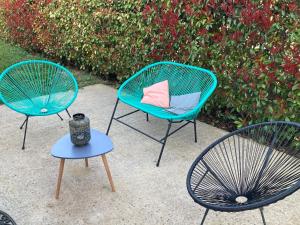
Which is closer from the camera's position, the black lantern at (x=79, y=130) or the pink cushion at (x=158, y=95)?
the black lantern at (x=79, y=130)

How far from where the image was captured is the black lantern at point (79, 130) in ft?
8.57

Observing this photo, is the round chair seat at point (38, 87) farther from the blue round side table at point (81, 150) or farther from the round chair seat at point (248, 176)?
the round chair seat at point (248, 176)

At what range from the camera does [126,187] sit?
2930 mm

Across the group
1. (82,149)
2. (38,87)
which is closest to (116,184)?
(82,149)

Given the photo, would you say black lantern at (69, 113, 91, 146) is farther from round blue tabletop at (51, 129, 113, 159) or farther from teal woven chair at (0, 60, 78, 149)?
teal woven chair at (0, 60, 78, 149)

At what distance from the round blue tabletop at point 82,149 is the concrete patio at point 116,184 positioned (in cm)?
41

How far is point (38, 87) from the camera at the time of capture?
4.11 meters

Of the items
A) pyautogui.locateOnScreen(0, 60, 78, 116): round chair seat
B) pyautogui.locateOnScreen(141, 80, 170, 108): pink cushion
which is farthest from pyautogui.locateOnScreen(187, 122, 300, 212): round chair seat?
pyautogui.locateOnScreen(0, 60, 78, 116): round chair seat

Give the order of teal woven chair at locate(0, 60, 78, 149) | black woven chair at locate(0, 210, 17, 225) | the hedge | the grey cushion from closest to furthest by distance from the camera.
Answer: black woven chair at locate(0, 210, 17, 225), the hedge, the grey cushion, teal woven chair at locate(0, 60, 78, 149)

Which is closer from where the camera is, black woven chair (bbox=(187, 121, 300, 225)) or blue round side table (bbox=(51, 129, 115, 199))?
black woven chair (bbox=(187, 121, 300, 225))

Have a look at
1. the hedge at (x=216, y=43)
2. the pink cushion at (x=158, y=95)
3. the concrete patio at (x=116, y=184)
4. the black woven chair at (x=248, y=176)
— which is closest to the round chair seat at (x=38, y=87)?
the concrete patio at (x=116, y=184)

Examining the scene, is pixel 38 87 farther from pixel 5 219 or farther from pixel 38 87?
pixel 5 219

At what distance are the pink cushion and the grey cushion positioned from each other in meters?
0.07

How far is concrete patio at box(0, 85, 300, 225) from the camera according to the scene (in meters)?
2.56
